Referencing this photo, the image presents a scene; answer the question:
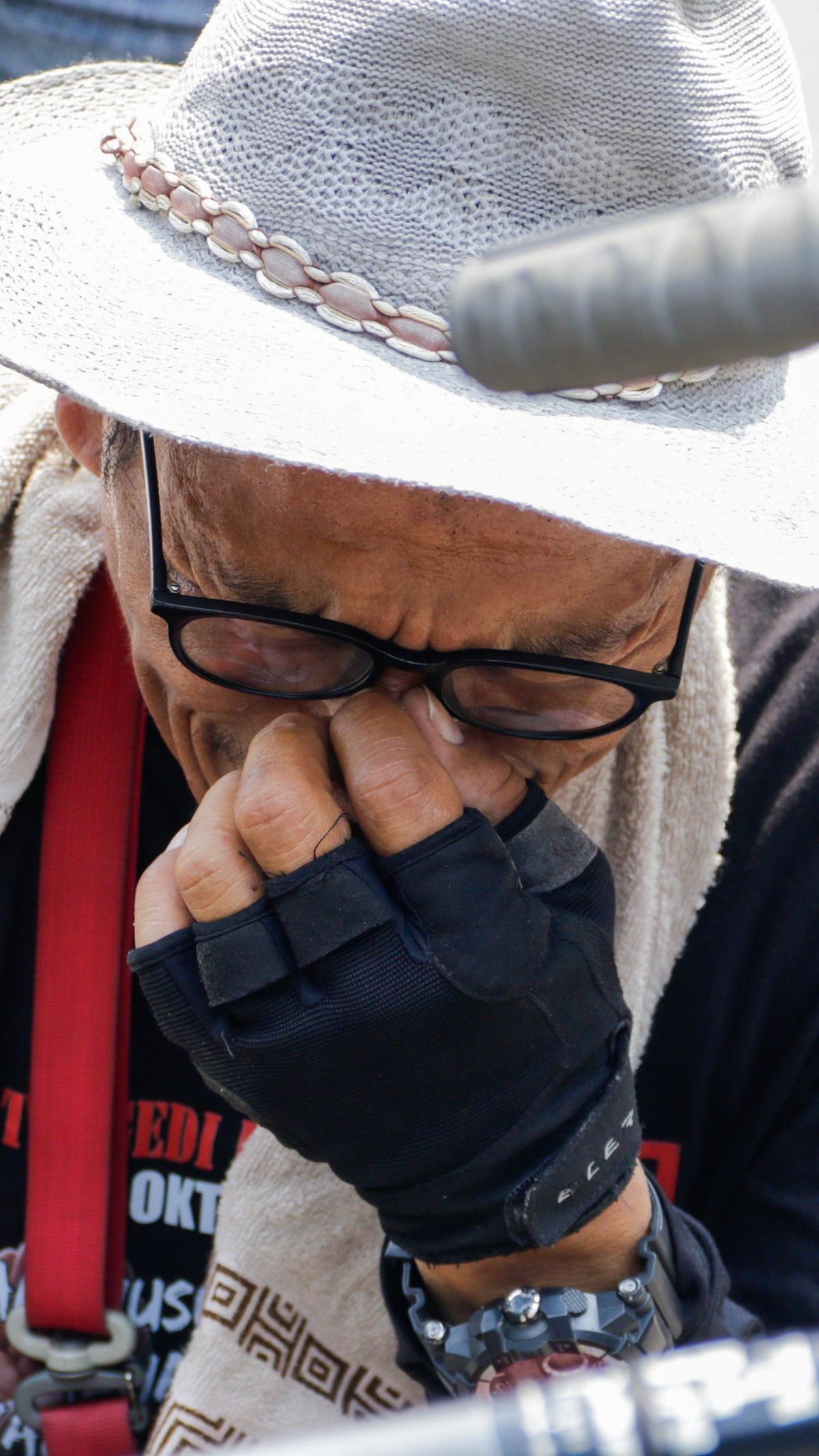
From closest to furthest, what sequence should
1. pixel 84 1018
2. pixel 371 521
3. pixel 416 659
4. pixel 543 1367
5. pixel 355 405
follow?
pixel 355 405 < pixel 371 521 < pixel 416 659 < pixel 543 1367 < pixel 84 1018

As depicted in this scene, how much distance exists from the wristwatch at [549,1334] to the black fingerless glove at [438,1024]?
9 centimetres

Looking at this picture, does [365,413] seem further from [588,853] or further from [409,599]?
[588,853]

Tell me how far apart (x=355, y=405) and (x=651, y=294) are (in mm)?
579

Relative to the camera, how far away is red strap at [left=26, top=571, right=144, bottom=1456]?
4.92 ft

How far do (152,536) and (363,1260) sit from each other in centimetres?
85

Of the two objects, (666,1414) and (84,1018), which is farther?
(84,1018)

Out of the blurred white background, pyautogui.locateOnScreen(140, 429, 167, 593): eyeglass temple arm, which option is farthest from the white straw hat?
the blurred white background

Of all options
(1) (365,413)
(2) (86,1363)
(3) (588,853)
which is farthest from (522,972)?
(2) (86,1363)

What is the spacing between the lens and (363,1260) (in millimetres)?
1562

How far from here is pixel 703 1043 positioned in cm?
160

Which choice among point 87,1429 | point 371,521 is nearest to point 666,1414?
point 371,521

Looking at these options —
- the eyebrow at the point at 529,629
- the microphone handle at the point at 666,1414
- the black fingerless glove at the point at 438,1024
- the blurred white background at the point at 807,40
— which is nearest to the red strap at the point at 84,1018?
the black fingerless glove at the point at 438,1024

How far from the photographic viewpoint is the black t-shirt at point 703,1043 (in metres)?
1.58

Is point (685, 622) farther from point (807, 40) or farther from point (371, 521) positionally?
point (807, 40)
